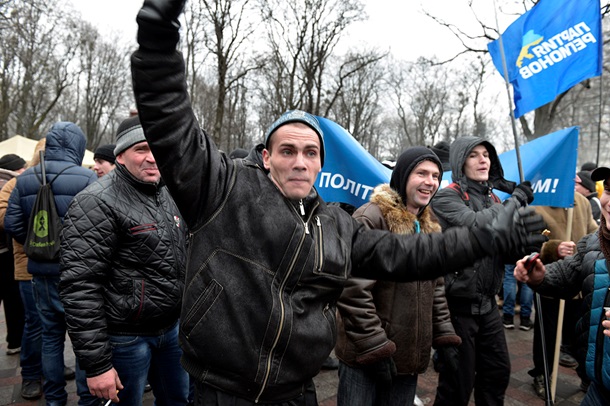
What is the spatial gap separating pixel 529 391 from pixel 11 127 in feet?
138

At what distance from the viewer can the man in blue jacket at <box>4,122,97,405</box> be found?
3.15 metres

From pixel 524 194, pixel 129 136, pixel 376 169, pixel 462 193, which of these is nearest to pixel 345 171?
pixel 376 169

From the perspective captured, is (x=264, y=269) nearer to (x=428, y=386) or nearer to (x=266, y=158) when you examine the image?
(x=266, y=158)

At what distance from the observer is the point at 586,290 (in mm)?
2404

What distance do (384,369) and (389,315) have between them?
311 mm

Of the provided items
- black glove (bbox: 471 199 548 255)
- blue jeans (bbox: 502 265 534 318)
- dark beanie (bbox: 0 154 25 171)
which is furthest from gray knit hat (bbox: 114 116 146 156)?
blue jeans (bbox: 502 265 534 318)

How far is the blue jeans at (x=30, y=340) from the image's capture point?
373cm

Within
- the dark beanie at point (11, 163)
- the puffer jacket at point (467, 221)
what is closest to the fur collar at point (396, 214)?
the puffer jacket at point (467, 221)

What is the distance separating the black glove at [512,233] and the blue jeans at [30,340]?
3.83 metres

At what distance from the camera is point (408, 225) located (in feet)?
8.63

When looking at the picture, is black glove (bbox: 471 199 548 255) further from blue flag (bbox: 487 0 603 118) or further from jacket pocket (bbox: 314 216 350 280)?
blue flag (bbox: 487 0 603 118)

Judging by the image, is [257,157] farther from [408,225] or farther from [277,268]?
[408,225]

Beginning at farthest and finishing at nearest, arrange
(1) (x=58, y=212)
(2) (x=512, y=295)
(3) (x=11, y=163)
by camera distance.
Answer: (2) (x=512, y=295) → (3) (x=11, y=163) → (1) (x=58, y=212)

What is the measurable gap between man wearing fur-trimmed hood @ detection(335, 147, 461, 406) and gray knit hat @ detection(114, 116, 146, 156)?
1.41m
